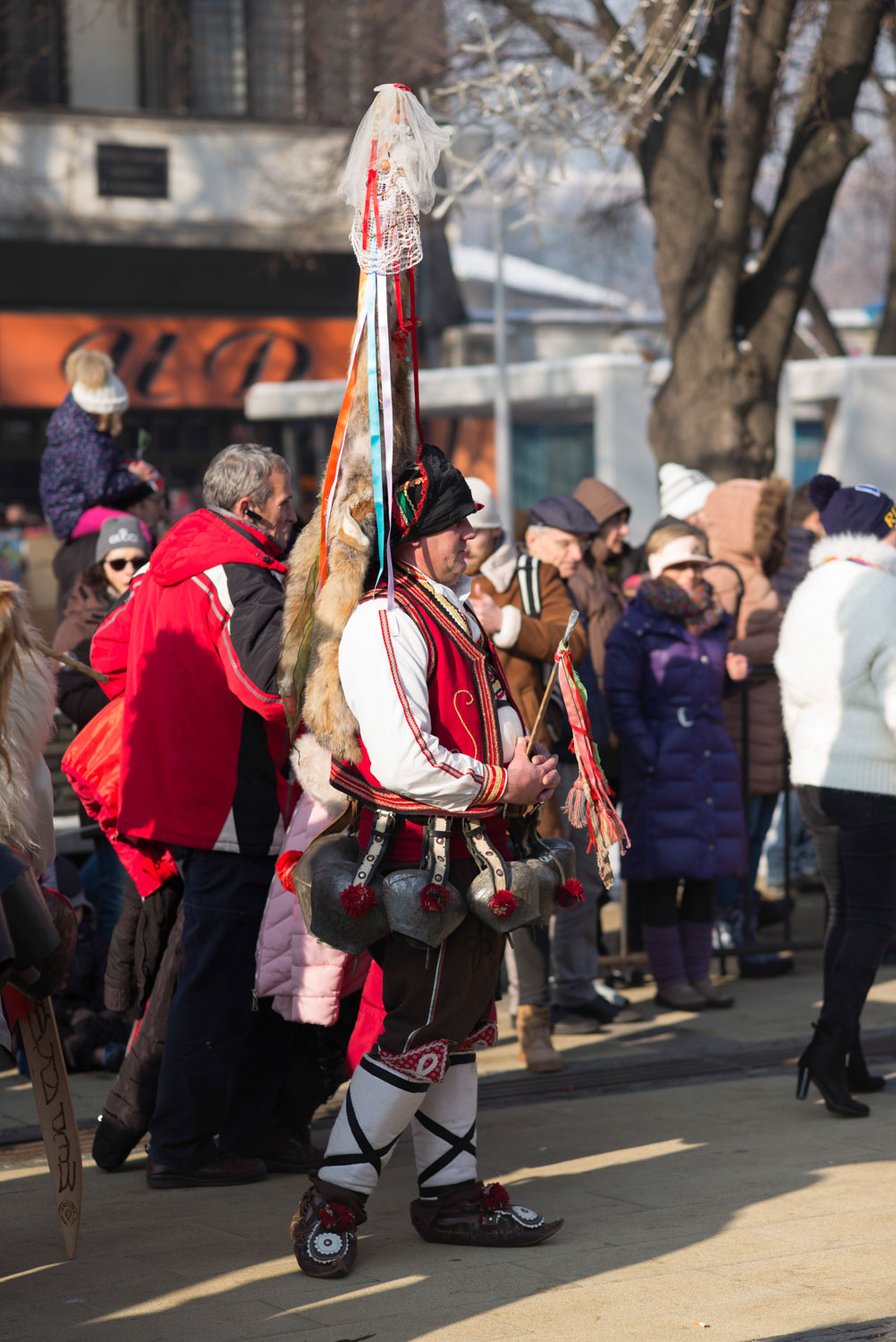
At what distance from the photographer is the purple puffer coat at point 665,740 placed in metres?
6.98

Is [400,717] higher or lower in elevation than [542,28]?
lower

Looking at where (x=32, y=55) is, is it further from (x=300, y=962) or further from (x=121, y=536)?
(x=300, y=962)

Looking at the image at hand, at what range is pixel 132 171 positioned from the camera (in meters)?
19.6

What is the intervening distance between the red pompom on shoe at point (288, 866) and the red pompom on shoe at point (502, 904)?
0.58 m

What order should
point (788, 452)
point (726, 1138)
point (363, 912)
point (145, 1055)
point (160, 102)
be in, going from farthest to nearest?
point (160, 102) < point (788, 452) < point (726, 1138) < point (145, 1055) < point (363, 912)

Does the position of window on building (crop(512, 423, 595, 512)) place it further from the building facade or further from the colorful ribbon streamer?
the colorful ribbon streamer

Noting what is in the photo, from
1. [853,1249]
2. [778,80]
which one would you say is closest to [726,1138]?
[853,1249]

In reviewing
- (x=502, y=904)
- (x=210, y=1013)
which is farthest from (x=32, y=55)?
(x=502, y=904)

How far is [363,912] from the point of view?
4020 millimetres

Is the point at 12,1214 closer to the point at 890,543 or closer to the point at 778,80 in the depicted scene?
the point at 890,543

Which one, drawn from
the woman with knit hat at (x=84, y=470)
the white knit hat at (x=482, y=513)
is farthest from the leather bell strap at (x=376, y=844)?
the woman with knit hat at (x=84, y=470)

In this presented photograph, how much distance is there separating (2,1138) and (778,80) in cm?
887

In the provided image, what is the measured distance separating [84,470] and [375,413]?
12.0 feet

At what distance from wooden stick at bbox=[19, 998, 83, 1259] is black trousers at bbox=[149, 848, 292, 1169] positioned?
658 millimetres
